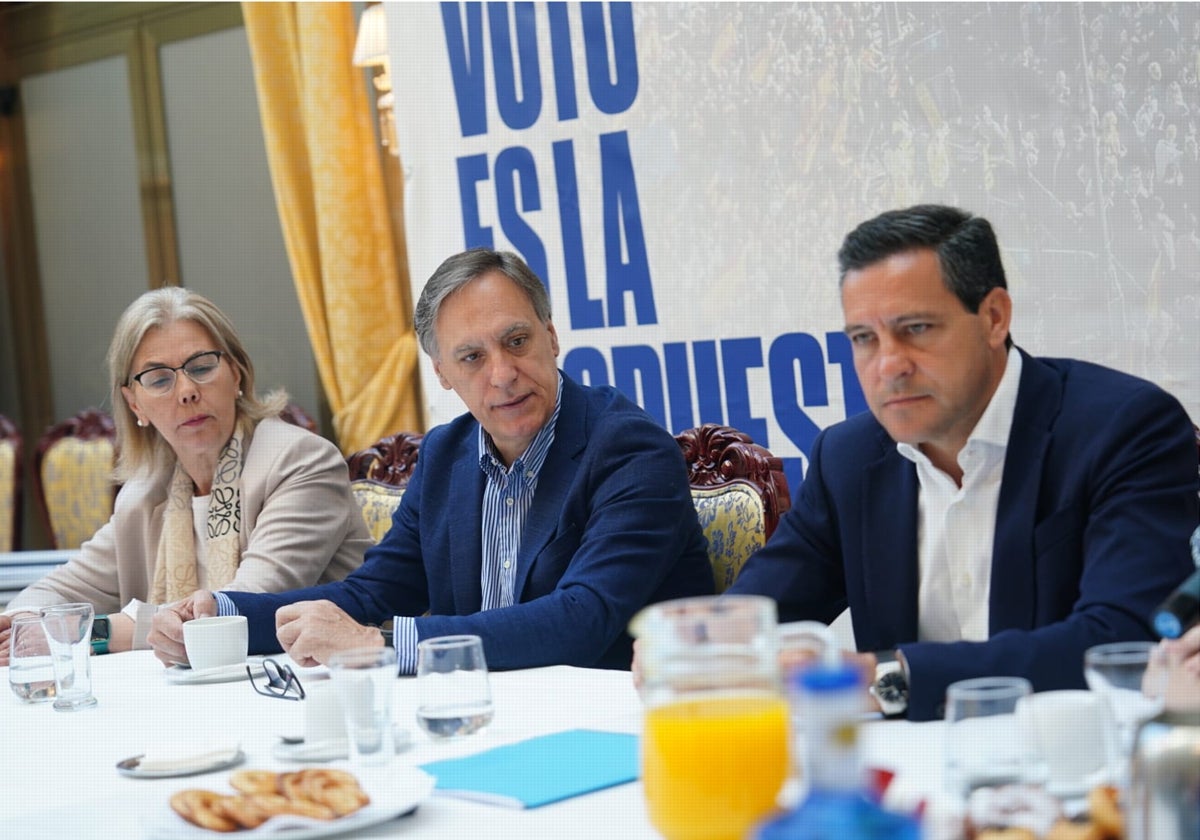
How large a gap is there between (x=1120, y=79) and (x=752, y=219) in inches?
35.1

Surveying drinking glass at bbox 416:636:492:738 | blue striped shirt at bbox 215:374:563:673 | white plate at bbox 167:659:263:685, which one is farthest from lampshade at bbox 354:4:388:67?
drinking glass at bbox 416:636:492:738

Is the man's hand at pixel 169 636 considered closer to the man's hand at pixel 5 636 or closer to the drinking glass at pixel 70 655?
the drinking glass at pixel 70 655

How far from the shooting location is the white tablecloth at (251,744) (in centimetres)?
121

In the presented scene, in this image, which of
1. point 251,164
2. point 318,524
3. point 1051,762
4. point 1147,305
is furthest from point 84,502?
point 1051,762

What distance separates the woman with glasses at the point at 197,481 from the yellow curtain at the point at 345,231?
223cm

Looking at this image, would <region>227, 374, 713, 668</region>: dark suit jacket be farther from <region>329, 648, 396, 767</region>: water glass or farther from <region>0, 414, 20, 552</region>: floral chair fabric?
<region>0, 414, 20, 552</region>: floral chair fabric

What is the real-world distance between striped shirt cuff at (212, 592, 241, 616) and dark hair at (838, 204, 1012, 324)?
44.1 inches

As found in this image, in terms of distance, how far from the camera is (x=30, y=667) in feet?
6.58

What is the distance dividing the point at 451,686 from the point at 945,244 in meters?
0.81

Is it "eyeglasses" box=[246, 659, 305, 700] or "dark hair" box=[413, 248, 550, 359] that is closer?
"eyeglasses" box=[246, 659, 305, 700]

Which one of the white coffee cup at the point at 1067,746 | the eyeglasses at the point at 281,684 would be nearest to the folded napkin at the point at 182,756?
the eyeglasses at the point at 281,684

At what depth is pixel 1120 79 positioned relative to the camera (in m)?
2.97

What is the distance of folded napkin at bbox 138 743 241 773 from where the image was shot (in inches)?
57.8

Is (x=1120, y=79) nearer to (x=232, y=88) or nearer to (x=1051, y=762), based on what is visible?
(x=1051, y=762)
